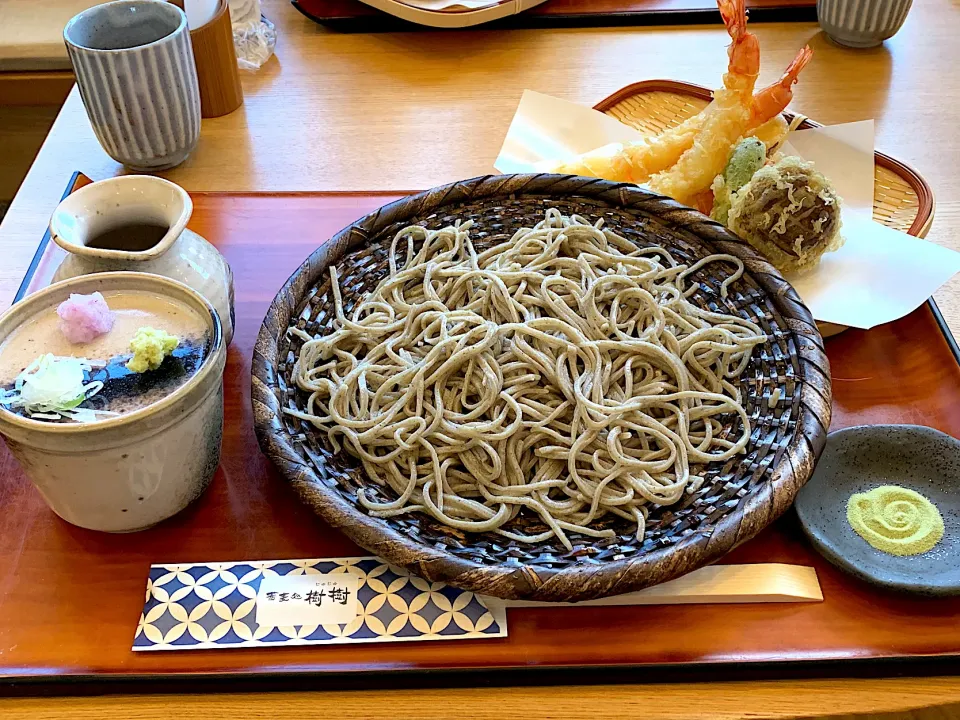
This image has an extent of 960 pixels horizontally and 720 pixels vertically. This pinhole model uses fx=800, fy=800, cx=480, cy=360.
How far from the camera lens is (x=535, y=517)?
928 mm

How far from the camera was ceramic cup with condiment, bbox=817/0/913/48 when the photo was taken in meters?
1.85

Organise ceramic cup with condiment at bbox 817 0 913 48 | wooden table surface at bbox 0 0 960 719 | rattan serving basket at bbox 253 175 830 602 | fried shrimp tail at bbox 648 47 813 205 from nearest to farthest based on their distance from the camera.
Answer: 1. rattan serving basket at bbox 253 175 830 602
2. fried shrimp tail at bbox 648 47 813 205
3. wooden table surface at bbox 0 0 960 719
4. ceramic cup with condiment at bbox 817 0 913 48

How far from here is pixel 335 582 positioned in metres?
0.88

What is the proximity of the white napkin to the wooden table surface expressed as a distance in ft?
0.28

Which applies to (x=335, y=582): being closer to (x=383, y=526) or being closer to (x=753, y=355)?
(x=383, y=526)

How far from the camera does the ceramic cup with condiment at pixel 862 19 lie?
185 cm

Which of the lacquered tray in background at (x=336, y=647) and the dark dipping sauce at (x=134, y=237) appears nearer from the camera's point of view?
the lacquered tray in background at (x=336, y=647)

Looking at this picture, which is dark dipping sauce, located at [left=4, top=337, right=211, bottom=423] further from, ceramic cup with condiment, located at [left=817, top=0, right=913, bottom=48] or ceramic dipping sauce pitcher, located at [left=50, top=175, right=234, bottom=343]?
ceramic cup with condiment, located at [left=817, top=0, right=913, bottom=48]

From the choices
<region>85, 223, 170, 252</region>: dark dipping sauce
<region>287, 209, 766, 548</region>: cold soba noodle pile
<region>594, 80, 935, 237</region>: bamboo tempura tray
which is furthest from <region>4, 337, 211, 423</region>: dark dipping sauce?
<region>594, 80, 935, 237</region>: bamboo tempura tray

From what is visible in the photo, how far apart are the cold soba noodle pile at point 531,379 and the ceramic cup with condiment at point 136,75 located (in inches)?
22.9

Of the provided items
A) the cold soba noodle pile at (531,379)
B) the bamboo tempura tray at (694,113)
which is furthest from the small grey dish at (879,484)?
the bamboo tempura tray at (694,113)

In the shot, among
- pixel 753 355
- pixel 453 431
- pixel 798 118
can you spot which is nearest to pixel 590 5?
pixel 798 118

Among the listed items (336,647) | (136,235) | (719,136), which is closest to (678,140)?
(719,136)

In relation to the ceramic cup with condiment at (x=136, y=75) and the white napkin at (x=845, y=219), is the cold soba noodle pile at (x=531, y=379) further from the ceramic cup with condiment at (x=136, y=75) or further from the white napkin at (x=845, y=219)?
the ceramic cup with condiment at (x=136, y=75)
